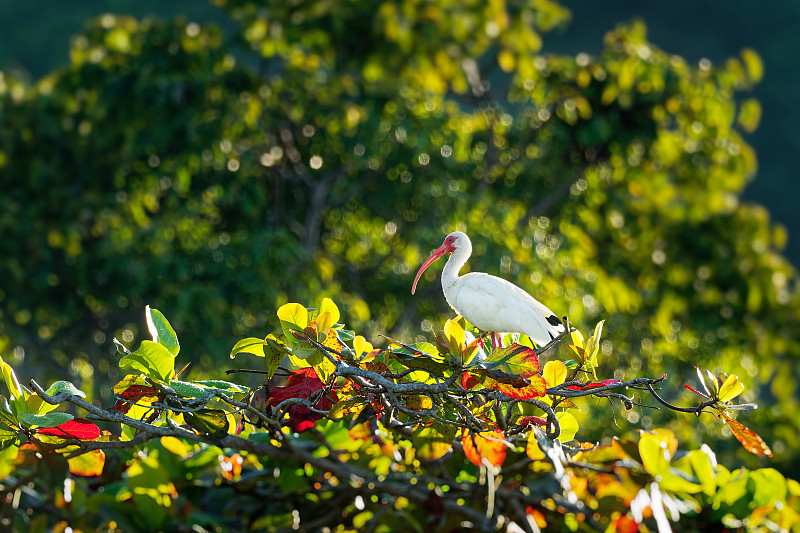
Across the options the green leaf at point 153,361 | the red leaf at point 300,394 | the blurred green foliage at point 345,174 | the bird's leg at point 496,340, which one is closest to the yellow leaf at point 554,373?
the red leaf at point 300,394

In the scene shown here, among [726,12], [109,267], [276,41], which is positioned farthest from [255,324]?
[726,12]

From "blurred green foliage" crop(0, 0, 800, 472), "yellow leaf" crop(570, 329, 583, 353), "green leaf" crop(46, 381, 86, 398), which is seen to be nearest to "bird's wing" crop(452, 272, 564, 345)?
"yellow leaf" crop(570, 329, 583, 353)

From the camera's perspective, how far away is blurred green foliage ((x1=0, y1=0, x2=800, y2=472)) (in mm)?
7496

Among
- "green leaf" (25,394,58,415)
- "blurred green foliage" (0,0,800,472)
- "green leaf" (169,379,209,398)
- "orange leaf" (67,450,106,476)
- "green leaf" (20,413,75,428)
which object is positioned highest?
"green leaf" (20,413,75,428)

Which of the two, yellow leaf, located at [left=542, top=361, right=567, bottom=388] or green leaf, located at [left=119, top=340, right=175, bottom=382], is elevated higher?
green leaf, located at [left=119, top=340, right=175, bottom=382]

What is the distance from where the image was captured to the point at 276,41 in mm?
8211

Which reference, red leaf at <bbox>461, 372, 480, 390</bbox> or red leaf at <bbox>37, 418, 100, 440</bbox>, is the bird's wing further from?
red leaf at <bbox>37, 418, 100, 440</bbox>

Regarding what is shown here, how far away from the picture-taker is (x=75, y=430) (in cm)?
156

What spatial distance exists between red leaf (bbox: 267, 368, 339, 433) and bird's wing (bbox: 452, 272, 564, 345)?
5.91 ft

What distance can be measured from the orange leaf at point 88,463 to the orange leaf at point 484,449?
581mm

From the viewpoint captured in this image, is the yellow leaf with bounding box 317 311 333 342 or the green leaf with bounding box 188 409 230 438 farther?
the yellow leaf with bounding box 317 311 333 342

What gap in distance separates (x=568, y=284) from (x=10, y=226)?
492 cm

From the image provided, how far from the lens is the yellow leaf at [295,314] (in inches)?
67.6

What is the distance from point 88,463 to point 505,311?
230 centimetres
